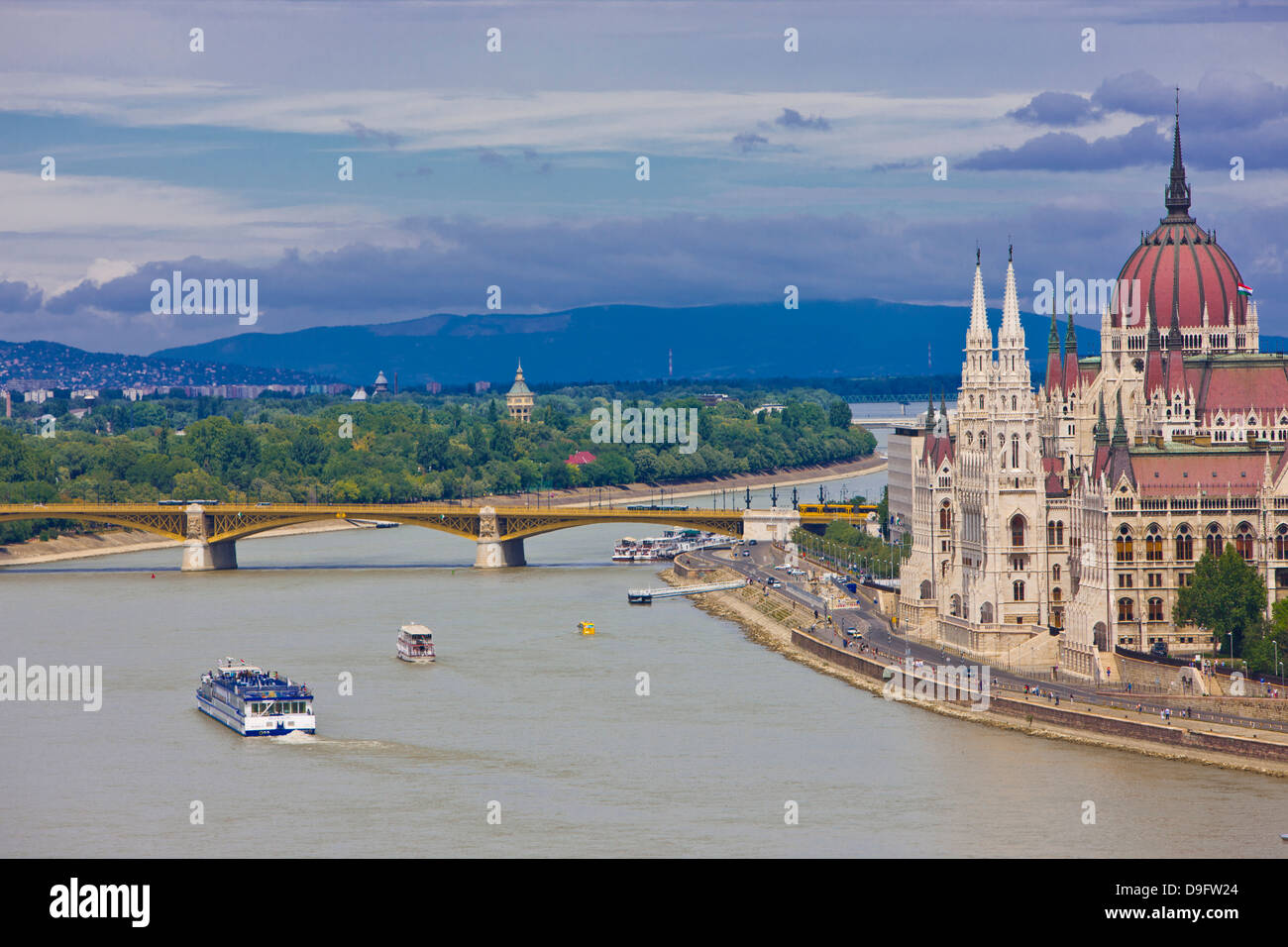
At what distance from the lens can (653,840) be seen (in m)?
52.2

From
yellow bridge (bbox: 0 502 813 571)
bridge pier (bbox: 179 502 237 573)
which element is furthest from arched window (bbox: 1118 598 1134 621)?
bridge pier (bbox: 179 502 237 573)

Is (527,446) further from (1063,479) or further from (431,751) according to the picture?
(431,751)

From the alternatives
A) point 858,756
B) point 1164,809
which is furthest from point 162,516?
point 1164,809

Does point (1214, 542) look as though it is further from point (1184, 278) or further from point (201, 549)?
point (201, 549)

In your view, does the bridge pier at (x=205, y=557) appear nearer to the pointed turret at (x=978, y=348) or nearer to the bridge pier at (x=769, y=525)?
the bridge pier at (x=769, y=525)

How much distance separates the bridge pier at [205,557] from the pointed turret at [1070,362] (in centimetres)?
4638

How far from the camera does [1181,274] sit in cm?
9050

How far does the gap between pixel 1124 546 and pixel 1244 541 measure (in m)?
3.78

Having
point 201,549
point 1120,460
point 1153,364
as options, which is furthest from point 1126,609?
point 201,549

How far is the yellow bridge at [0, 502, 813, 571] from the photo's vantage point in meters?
119

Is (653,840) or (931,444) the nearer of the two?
(653,840)

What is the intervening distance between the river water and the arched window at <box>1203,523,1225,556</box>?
11.2m

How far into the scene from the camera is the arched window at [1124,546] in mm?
73438

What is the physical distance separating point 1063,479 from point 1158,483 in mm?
6638
